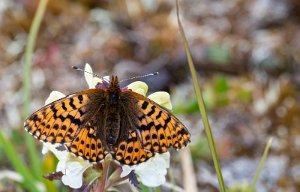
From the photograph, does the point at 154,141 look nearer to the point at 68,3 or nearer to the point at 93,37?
the point at 93,37

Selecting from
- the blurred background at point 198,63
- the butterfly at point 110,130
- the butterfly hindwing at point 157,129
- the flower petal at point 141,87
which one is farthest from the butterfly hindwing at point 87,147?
the blurred background at point 198,63

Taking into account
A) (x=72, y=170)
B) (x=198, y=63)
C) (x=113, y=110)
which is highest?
(x=198, y=63)

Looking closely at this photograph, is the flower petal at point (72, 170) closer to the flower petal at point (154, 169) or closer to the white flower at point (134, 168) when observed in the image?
the white flower at point (134, 168)

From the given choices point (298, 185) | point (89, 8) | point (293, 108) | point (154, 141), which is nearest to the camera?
point (154, 141)

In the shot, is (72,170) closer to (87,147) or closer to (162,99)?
(87,147)

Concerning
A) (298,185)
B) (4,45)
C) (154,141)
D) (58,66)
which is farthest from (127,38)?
(154,141)

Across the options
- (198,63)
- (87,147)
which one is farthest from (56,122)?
(198,63)
